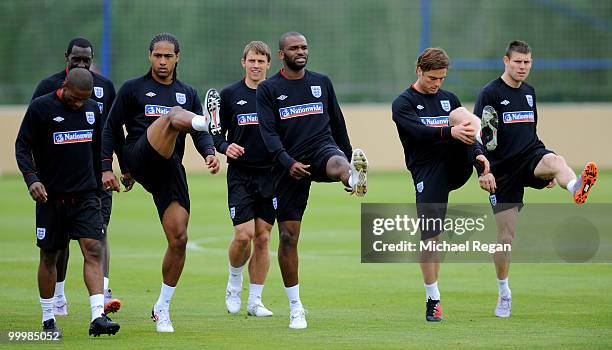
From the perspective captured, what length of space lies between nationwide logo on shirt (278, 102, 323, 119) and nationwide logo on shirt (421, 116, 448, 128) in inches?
41.5

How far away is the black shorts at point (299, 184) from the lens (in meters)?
11.1

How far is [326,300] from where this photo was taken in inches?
520

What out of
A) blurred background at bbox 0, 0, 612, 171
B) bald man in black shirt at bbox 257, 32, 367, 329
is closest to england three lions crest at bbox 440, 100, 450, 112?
bald man in black shirt at bbox 257, 32, 367, 329

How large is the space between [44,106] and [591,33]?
26.4 metres

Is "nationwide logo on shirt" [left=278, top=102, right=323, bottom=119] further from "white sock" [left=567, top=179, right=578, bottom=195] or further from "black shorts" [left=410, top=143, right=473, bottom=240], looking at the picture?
"white sock" [left=567, top=179, right=578, bottom=195]

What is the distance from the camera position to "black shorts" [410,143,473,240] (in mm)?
11602

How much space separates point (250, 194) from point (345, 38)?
945 inches

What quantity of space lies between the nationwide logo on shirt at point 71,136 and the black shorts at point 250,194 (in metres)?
2.35

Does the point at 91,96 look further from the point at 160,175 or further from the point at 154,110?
the point at 160,175

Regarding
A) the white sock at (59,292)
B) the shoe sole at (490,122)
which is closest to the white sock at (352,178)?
the shoe sole at (490,122)

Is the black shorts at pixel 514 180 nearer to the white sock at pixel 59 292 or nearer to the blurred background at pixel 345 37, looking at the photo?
the white sock at pixel 59 292

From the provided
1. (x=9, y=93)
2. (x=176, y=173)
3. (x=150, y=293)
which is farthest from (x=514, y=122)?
(x=9, y=93)

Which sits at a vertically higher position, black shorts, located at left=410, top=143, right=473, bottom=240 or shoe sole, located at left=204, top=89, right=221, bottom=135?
shoe sole, located at left=204, top=89, right=221, bottom=135

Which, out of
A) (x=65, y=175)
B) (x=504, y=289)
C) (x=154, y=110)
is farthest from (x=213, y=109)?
(x=504, y=289)
